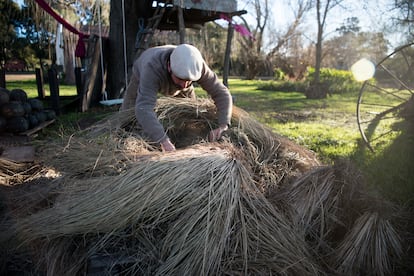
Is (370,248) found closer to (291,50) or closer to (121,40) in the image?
(121,40)

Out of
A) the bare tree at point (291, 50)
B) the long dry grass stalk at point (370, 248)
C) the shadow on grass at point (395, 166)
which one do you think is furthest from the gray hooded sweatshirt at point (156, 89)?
the bare tree at point (291, 50)

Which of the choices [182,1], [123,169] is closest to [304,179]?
[123,169]

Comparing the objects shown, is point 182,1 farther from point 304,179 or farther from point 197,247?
point 197,247

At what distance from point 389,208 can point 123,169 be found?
1.58 m

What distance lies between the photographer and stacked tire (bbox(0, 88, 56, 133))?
4188 millimetres

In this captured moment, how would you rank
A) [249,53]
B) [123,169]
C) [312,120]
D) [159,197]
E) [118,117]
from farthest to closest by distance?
1. [249,53]
2. [312,120]
3. [118,117]
4. [123,169]
5. [159,197]

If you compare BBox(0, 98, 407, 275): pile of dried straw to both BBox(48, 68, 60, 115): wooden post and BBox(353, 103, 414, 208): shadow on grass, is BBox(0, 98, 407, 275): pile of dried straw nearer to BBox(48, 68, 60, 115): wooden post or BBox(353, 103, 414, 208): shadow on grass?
BBox(353, 103, 414, 208): shadow on grass

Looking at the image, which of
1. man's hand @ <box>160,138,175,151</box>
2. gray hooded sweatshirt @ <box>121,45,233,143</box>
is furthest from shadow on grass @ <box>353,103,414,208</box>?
man's hand @ <box>160,138,175,151</box>

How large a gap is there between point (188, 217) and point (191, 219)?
2 cm

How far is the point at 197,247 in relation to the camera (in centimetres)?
142

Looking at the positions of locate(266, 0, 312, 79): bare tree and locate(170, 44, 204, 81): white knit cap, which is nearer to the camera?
locate(170, 44, 204, 81): white knit cap

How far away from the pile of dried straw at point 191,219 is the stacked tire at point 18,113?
246 cm

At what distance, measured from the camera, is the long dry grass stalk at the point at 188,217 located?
1428 mm

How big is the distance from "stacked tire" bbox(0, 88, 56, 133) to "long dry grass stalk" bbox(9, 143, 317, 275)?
3.00m
